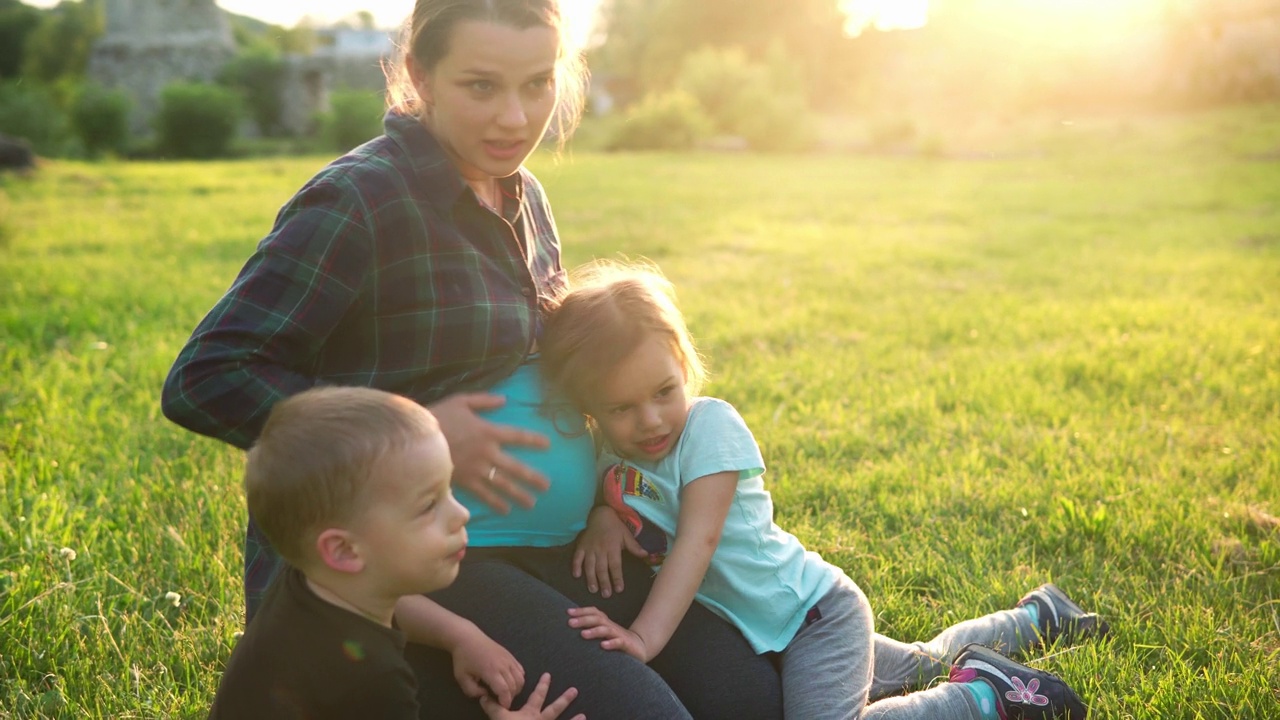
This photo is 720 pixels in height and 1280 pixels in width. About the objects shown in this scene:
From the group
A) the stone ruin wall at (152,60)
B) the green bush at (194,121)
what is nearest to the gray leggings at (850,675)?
the green bush at (194,121)

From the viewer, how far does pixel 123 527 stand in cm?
294

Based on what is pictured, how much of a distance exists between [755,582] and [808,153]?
770 inches

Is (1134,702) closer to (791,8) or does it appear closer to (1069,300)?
(1069,300)

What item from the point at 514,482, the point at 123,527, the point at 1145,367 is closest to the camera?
the point at 514,482

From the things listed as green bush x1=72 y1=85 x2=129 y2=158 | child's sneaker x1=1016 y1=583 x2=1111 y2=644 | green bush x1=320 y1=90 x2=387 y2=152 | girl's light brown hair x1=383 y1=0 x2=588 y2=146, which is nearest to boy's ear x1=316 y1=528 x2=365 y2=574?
girl's light brown hair x1=383 y1=0 x2=588 y2=146

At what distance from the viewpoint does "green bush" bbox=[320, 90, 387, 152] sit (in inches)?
912

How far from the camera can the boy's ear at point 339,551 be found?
1529mm

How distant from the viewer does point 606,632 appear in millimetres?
1853

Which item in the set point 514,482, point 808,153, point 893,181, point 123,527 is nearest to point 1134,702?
point 514,482

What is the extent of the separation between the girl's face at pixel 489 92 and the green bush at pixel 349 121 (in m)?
22.1

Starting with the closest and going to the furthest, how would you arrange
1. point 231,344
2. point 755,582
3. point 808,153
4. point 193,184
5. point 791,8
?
1. point 231,344
2. point 755,582
3. point 193,184
4. point 808,153
5. point 791,8

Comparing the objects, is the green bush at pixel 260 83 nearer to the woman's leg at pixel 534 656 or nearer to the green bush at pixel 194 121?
the green bush at pixel 194 121

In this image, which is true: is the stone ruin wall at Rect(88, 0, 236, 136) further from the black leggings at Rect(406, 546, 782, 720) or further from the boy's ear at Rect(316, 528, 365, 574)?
the boy's ear at Rect(316, 528, 365, 574)

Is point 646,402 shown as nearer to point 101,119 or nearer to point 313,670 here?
point 313,670
